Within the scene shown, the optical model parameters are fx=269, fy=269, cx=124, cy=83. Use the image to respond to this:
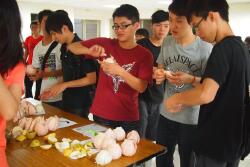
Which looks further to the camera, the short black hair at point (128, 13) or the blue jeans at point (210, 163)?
the short black hair at point (128, 13)

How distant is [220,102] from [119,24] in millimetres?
883

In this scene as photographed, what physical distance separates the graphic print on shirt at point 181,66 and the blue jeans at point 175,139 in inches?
8.9

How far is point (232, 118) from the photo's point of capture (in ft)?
3.86

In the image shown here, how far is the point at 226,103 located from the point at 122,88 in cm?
77

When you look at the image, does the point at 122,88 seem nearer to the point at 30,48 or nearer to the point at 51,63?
the point at 51,63

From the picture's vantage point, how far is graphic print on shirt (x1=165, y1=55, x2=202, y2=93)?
1610 mm

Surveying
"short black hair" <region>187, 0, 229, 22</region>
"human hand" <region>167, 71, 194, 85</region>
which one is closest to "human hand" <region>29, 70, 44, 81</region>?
"human hand" <region>167, 71, 194, 85</region>

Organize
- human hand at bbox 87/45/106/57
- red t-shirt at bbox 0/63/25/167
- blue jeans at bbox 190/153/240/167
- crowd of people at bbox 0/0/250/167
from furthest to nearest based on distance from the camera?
human hand at bbox 87/45/106/57
blue jeans at bbox 190/153/240/167
crowd of people at bbox 0/0/250/167
red t-shirt at bbox 0/63/25/167

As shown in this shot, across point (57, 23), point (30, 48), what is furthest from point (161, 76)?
point (30, 48)

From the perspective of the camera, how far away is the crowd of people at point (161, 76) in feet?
3.68

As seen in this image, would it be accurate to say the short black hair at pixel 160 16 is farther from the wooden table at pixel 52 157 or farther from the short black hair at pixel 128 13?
the wooden table at pixel 52 157

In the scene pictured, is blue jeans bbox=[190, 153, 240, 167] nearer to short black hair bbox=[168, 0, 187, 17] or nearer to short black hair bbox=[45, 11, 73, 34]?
short black hair bbox=[168, 0, 187, 17]

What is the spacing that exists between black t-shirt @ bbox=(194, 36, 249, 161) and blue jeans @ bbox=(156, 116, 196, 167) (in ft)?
1.04

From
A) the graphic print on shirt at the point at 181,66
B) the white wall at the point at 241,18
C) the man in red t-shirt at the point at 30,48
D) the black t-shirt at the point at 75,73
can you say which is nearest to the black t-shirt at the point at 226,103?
the graphic print on shirt at the point at 181,66
